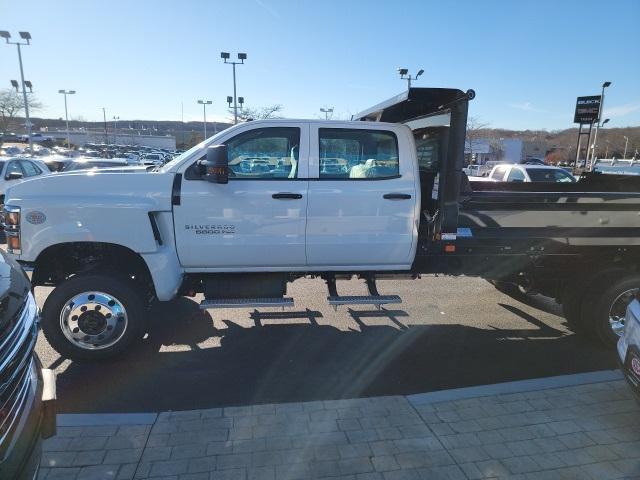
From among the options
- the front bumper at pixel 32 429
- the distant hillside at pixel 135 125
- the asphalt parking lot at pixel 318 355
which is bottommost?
the asphalt parking lot at pixel 318 355

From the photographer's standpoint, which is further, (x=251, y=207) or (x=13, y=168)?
(x=13, y=168)

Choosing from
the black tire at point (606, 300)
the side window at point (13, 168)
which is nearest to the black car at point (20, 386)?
the black tire at point (606, 300)

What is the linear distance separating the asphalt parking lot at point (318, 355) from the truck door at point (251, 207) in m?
0.86

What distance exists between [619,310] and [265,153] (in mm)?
4009

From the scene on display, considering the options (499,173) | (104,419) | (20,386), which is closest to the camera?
(20,386)

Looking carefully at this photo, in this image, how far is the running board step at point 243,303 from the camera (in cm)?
433

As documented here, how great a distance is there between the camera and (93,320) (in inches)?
163

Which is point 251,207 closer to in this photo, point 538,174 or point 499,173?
point 538,174

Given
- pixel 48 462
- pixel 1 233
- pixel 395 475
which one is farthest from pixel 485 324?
pixel 1 233

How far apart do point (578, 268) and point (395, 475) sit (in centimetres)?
343

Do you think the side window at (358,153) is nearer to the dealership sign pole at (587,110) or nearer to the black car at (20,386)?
the black car at (20,386)

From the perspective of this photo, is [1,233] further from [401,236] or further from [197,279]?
[401,236]

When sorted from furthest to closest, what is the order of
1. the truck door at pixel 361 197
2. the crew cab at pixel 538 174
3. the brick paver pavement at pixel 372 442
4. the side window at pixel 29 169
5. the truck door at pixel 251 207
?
the crew cab at pixel 538 174 < the side window at pixel 29 169 < the truck door at pixel 361 197 < the truck door at pixel 251 207 < the brick paver pavement at pixel 372 442

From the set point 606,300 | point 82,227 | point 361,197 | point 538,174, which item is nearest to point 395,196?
point 361,197
